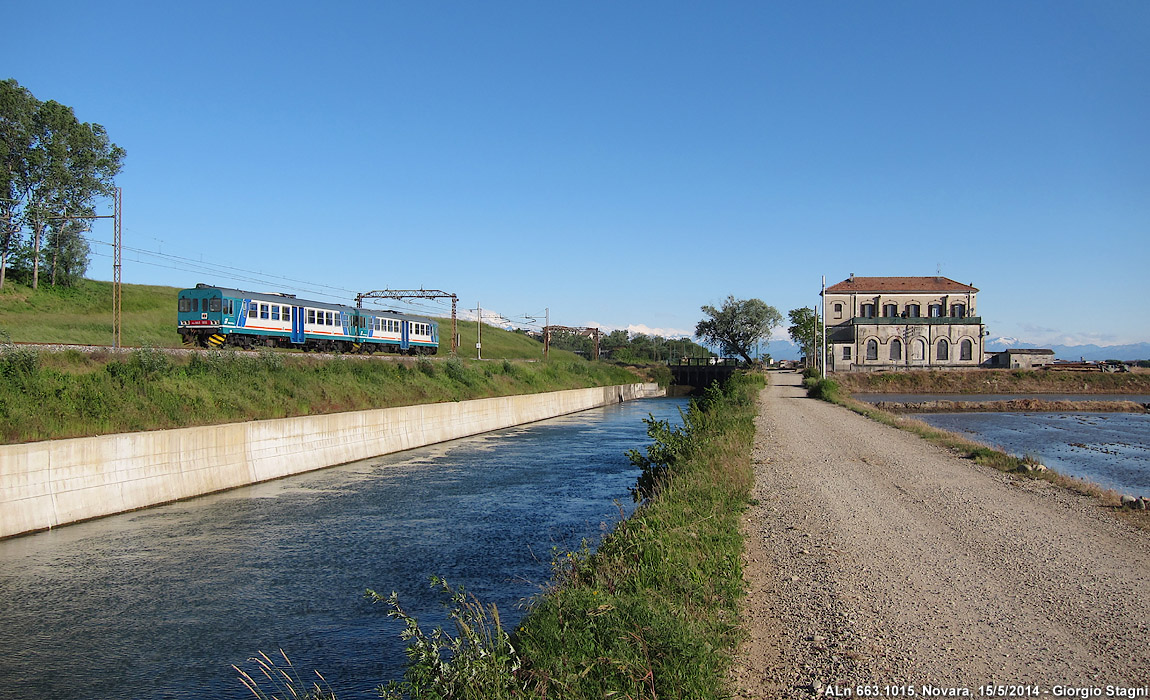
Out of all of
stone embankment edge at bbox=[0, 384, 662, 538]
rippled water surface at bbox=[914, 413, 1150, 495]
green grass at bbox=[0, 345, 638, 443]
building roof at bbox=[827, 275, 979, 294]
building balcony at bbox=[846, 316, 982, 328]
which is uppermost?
building roof at bbox=[827, 275, 979, 294]

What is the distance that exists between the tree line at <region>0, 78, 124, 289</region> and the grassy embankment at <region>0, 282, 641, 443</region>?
138 inches

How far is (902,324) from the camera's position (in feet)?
287

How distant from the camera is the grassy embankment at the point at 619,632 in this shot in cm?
590

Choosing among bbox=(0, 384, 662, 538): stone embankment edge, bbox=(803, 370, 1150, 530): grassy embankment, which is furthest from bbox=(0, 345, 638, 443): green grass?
bbox=(803, 370, 1150, 530): grassy embankment

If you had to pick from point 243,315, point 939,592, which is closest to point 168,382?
point 243,315

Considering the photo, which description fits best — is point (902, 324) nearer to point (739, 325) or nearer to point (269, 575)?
point (739, 325)

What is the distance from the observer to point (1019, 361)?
288 ft

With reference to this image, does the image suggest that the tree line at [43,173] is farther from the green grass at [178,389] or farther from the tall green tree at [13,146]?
the green grass at [178,389]

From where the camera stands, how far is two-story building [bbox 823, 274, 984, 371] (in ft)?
284

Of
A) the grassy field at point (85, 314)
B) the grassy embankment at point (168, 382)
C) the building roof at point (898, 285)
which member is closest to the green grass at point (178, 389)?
the grassy embankment at point (168, 382)

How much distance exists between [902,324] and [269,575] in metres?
85.7

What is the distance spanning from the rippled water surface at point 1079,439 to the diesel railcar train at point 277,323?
35679 millimetres

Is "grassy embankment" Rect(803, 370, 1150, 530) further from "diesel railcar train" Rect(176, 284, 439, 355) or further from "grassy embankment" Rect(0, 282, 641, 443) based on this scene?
"diesel railcar train" Rect(176, 284, 439, 355)

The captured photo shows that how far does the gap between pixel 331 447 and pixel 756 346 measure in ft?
378
